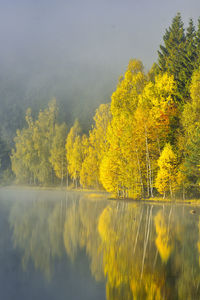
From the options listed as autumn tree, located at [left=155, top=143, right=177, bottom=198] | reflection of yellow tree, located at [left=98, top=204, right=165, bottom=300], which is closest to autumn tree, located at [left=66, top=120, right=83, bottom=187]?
autumn tree, located at [left=155, top=143, right=177, bottom=198]

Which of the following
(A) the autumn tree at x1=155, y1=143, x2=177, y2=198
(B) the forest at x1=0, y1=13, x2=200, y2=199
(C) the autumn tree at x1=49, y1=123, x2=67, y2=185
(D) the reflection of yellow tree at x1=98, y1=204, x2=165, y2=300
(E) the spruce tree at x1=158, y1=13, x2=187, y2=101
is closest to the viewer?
(D) the reflection of yellow tree at x1=98, y1=204, x2=165, y2=300

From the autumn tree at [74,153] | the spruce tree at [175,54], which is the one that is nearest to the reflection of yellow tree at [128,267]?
the spruce tree at [175,54]

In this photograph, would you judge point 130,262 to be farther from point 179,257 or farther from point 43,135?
point 43,135

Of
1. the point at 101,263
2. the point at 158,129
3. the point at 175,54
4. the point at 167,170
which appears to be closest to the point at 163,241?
the point at 101,263

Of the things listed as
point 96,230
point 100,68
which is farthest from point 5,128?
point 96,230

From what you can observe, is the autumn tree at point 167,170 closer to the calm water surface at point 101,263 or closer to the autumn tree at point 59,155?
the calm water surface at point 101,263

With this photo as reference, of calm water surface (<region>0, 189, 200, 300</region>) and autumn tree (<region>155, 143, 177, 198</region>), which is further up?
autumn tree (<region>155, 143, 177, 198</region>)

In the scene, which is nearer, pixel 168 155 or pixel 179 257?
pixel 179 257

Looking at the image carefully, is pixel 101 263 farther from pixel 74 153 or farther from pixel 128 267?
pixel 74 153

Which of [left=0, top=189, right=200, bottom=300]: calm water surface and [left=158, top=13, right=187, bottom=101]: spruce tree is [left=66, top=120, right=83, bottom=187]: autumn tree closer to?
[left=158, top=13, right=187, bottom=101]: spruce tree

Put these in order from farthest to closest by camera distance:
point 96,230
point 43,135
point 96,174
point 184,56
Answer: point 43,135
point 96,174
point 184,56
point 96,230

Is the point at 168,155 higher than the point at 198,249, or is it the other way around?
the point at 168,155

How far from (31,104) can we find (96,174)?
99344 mm

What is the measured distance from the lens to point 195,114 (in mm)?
33250
